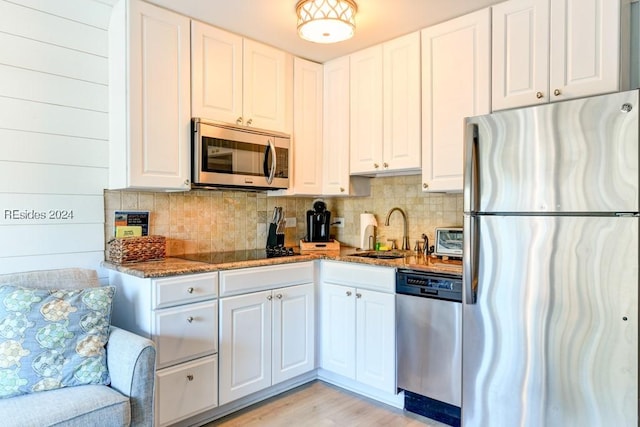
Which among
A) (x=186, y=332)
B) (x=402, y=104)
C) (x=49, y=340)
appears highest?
(x=402, y=104)

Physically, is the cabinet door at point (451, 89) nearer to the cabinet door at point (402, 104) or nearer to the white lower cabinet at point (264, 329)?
the cabinet door at point (402, 104)

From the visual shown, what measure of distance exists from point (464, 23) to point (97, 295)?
95.1 inches

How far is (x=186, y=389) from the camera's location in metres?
2.22

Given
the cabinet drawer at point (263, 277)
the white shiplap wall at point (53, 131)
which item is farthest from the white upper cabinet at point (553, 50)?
the white shiplap wall at point (53, 131)

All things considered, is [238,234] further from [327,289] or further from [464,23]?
[464,23]

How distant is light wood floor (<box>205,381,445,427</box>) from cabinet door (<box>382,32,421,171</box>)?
4.94 ft

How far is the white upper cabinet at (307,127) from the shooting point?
3100 mm

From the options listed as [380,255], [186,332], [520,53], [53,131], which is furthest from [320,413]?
[520,53]

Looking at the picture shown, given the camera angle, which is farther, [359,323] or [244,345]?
[359,323]

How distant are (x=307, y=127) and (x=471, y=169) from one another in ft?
4.82

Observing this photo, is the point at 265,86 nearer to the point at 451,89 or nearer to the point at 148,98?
the point at 148,98

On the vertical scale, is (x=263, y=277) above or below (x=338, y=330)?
above

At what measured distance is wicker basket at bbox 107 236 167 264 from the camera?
2375 mm

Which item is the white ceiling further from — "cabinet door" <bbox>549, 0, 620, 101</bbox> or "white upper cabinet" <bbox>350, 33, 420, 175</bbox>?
"cabinet door" <bbox>549, 0, 620, 101</bbox>
